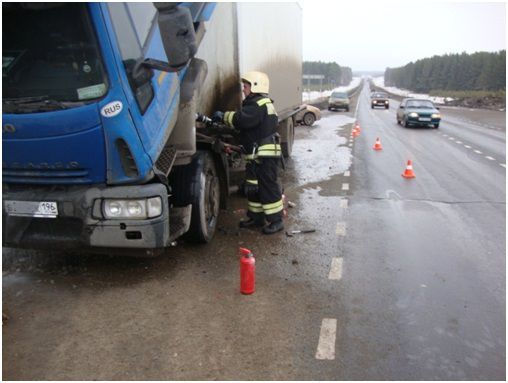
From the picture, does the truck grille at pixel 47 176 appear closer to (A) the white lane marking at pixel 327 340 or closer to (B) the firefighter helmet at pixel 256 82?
(A) the white lane marking at pixel 327 340

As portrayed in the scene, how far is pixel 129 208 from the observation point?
3986 mm

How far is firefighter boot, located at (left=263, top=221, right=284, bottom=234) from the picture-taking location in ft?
19.3

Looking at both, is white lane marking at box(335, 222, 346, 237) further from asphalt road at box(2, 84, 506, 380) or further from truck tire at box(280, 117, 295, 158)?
truck tire at box(280, 117, 295, 158)

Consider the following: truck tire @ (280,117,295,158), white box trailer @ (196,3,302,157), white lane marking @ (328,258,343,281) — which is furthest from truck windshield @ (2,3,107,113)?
truck tire @ (280,117,295,158)

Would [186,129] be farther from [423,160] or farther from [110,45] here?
[423,160]

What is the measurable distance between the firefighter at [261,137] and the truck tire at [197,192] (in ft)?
1.77

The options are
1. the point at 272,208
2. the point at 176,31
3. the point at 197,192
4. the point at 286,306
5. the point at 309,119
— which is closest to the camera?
the point at 176,31

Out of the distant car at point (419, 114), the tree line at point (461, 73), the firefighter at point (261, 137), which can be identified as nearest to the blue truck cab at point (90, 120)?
the firefighter at point (261, 137)

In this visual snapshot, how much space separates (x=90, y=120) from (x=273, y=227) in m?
2.93

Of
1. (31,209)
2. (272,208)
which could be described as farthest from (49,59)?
(272,208)

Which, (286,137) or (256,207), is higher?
(286,137)

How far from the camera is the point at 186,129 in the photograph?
15.3 ft

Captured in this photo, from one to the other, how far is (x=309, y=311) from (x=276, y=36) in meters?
6.64

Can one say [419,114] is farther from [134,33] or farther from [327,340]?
[327,340]
